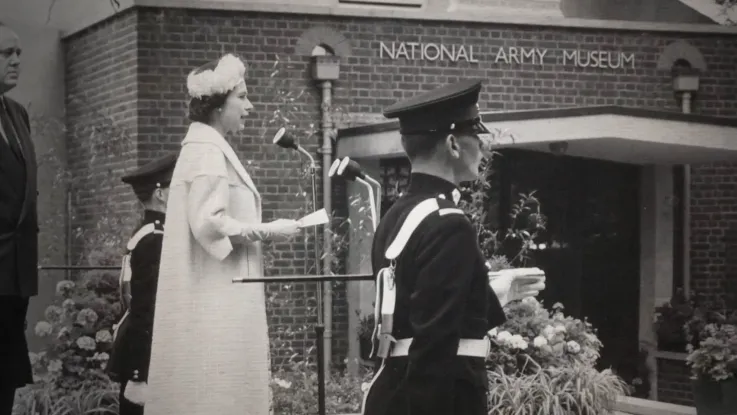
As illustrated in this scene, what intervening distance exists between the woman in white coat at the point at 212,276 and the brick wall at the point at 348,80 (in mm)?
1302

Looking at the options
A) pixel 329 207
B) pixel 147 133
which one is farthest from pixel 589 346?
pixel 147 133

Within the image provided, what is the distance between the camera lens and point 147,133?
5438mm

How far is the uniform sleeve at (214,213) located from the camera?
12.7 feet

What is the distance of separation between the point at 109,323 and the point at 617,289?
292 cm

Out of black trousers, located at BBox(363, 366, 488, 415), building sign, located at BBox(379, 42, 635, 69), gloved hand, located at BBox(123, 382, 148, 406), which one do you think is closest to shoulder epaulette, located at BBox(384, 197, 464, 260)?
black trousers, located at BBox(363, 366, 488, 415)

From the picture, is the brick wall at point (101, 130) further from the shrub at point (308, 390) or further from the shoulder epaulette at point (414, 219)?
the shoulder epaulette at point (414, 219)

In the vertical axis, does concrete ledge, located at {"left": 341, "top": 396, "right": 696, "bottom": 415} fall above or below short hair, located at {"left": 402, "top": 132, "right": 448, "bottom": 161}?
below

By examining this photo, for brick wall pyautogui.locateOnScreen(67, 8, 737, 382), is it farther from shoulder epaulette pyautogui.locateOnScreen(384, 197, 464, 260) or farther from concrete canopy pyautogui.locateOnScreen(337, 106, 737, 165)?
shoulder epaulette pyautogui.locateOnScreen(384, 197, 464, 260)

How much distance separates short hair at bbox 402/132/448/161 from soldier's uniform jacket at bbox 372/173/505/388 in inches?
4.4

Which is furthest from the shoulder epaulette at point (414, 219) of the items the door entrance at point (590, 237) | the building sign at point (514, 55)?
the door entrance at point (590, 237)

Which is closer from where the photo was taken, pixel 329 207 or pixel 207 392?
pixel 207 392

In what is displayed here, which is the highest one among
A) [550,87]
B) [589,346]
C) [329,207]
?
[550,87]

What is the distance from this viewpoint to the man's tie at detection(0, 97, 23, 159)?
12.2ft

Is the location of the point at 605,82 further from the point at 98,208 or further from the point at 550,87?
the point at 98,208
